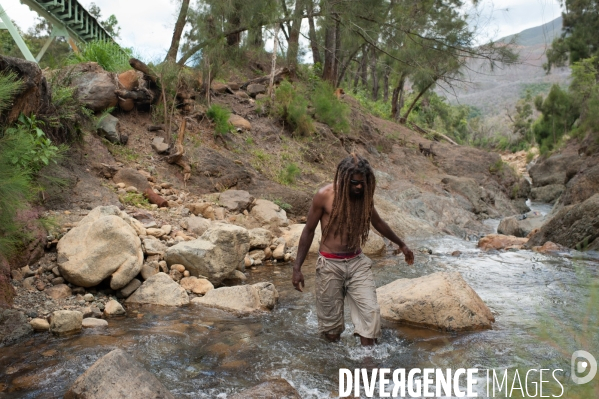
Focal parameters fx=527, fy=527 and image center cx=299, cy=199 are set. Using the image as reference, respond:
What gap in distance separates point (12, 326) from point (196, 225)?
145 inches

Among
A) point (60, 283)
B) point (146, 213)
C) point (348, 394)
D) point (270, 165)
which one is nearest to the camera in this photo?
Result: point (348, 394)

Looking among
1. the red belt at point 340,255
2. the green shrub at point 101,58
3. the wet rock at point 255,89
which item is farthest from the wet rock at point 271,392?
the wet rock at point 255,89

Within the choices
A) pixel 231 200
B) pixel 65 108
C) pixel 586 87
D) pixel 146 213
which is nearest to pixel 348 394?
pixel 146 213

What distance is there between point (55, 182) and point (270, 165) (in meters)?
5.64

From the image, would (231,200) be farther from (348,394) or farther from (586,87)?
(586,87)

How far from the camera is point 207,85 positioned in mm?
12078

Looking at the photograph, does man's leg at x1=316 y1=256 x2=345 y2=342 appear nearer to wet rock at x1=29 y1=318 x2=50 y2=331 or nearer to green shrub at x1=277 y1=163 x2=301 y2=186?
wet rock at x1=29 y1=318 x2=50 y2=331

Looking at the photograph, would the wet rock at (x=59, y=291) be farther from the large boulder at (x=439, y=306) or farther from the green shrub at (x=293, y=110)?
the green shrub at (x=293, y=110)

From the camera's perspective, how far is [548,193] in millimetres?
21844

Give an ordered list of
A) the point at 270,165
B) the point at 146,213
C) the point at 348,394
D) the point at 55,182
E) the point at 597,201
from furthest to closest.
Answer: the point at 270,165 < the point at 597,201 < the point at 146,213 < the point at 55,182 < the point at 348,394

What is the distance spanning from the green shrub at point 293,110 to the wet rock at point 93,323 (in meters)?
9.67

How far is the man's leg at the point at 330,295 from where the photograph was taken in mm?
4281

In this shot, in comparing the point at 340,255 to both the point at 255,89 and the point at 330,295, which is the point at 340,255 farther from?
the point at 255,89

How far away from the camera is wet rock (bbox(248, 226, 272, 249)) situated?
26.5ft
